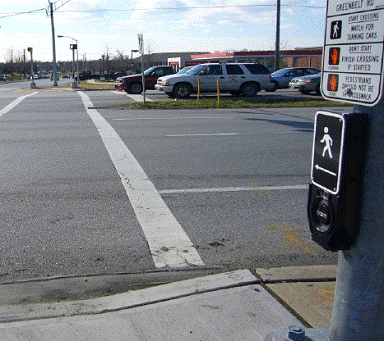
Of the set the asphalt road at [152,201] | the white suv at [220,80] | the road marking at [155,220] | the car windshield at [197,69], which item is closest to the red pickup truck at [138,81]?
the white suv at [220,80]

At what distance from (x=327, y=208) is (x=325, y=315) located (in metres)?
1.43

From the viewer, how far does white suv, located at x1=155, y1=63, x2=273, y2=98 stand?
2359 cm

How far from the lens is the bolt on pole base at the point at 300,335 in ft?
9.12

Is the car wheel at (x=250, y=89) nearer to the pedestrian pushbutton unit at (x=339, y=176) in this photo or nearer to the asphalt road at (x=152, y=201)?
the asphalt road at (x=152, y=201)

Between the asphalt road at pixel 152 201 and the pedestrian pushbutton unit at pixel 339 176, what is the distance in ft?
7.15

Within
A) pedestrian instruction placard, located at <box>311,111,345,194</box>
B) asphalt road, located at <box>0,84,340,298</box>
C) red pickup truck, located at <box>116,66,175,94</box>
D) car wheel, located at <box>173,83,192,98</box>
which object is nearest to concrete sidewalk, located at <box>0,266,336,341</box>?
asphalt road, located at <box>0,84,340,298</box>

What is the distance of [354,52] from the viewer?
220 cm

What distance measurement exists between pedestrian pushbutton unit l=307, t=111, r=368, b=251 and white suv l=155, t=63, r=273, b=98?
21473mm

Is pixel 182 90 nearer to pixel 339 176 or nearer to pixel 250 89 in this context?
pixel 250 89

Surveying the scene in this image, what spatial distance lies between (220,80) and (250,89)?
1.67 metres

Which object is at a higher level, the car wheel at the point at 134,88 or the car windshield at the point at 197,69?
the car windshield at the point at 197,69

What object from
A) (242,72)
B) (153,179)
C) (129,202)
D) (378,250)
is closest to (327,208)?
(378,250)

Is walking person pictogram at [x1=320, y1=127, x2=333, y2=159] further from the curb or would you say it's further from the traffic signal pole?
the curb

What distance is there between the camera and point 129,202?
6.30 metres
